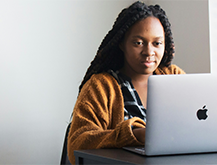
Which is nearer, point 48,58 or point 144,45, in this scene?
point 144,45

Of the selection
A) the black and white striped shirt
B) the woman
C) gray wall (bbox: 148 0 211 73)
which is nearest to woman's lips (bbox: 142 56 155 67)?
the woman

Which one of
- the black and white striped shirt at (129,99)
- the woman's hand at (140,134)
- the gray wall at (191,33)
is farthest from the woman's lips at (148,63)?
the gray wall at (191,33)

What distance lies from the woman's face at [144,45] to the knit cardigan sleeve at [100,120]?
12 centimetres

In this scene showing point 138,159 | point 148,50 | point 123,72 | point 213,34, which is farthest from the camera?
point 213,34

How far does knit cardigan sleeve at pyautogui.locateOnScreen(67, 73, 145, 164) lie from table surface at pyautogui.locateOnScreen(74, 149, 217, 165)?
0.07 meters

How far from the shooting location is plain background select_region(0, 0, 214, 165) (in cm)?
171

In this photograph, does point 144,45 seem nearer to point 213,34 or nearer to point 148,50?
point 148,50

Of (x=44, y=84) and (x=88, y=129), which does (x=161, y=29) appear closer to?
(x=88, y=129)

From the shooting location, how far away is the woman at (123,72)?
3.29 feet

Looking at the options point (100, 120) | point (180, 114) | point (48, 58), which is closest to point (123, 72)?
point (100, 120)

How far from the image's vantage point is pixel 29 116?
1.78 meters

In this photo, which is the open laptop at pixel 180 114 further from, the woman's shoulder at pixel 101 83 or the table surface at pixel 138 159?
the woman's shoulder at pixel 101 83

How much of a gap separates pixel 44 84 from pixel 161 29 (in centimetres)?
95

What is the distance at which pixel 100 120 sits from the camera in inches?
40.5
